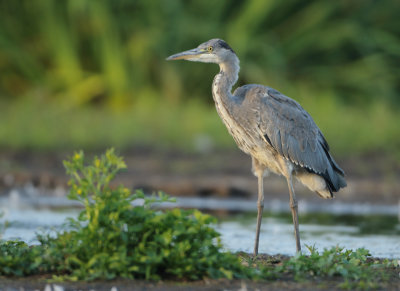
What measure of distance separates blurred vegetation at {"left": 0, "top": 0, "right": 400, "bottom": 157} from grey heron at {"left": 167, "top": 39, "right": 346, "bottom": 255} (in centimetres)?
719

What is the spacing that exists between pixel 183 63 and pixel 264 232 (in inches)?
352

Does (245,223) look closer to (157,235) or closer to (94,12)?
(157,235)

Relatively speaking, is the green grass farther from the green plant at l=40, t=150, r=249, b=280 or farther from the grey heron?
the grey heron

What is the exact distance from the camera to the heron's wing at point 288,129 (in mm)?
7121

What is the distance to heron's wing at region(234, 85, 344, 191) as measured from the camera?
712cm

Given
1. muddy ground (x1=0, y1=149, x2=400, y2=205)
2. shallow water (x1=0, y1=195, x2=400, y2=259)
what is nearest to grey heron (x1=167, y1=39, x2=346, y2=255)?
shallow water (x1=0, y1=195, x2=400, y2=259)

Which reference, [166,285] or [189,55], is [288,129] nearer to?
[189,55]

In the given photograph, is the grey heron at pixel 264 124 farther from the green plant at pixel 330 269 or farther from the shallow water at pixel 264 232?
the green plant at pixel 330 269

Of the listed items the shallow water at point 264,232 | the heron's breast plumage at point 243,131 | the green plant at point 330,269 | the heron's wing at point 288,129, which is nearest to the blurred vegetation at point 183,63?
the shallow water at point 264,232

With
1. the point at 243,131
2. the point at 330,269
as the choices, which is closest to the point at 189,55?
the point at 243,131

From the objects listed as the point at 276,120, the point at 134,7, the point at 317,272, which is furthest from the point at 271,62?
the point at 317,272

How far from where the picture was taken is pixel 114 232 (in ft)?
15.4

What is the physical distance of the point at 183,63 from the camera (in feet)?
55.3

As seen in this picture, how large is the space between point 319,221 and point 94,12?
848cm
